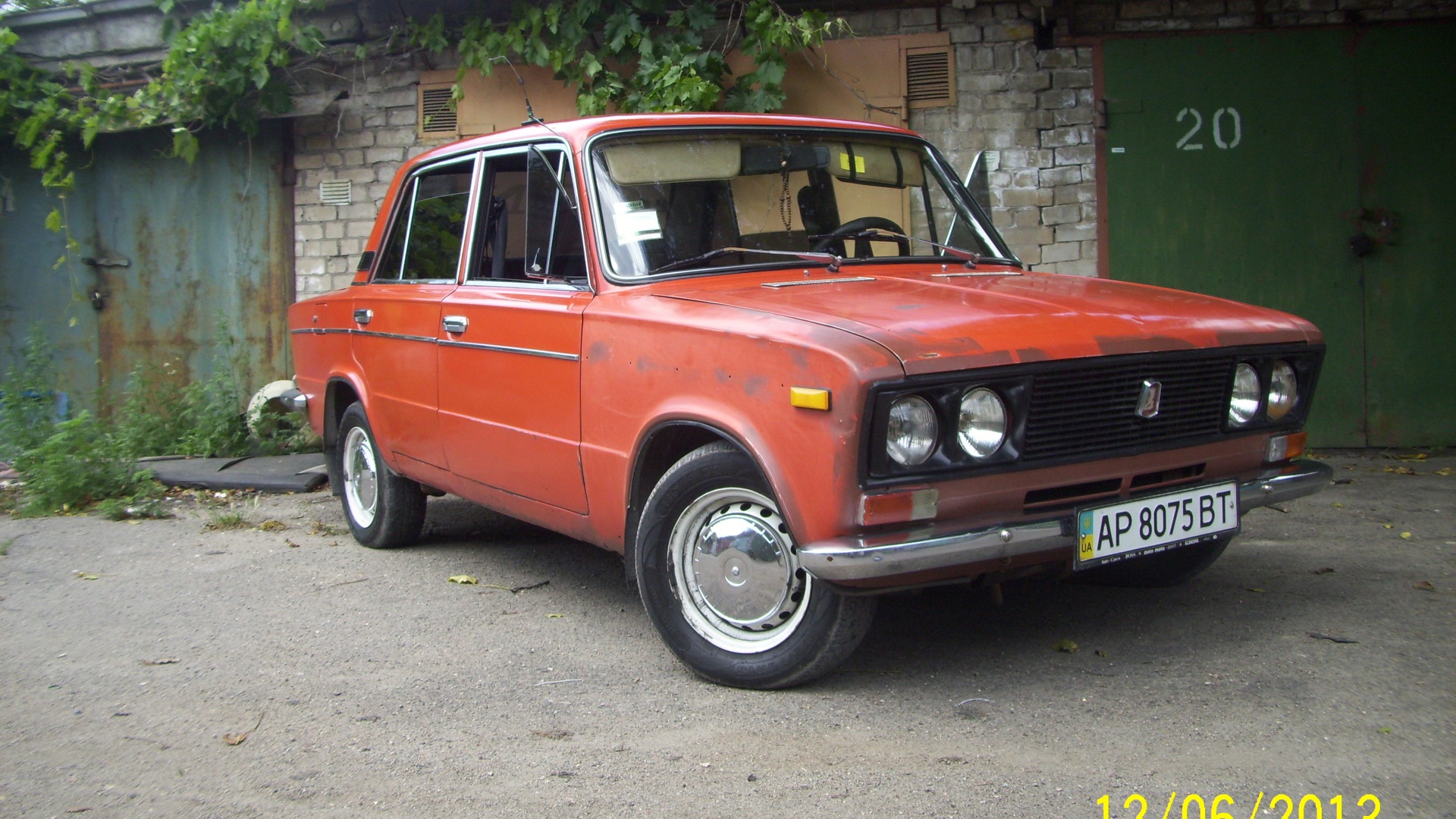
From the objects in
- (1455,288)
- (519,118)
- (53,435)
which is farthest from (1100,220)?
(53,435)

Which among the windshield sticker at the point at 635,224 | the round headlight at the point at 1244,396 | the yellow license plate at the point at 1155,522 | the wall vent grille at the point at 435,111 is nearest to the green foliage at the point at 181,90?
the wall vent grille at the point at 435,111

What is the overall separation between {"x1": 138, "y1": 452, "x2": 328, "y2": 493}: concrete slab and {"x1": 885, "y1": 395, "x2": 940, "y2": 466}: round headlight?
203 inches

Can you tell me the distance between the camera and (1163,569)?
13.5 ft

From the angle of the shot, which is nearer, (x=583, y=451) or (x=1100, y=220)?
(x=583, y=451)

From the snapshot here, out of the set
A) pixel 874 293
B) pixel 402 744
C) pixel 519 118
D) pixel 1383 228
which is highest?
pixel 519 118

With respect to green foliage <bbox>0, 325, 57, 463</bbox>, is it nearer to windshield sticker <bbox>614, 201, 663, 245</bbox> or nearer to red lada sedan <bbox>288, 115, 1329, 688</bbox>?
red lada sedan <bbox>288, 115, 1329, 688</bbox>

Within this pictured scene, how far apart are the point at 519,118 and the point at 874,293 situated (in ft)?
19.3

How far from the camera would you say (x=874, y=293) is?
132 inches

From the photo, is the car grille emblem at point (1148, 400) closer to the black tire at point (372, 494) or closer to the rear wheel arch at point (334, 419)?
the black tire at point (372, 494)

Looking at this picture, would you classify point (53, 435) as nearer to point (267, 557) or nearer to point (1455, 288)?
point (267, 557)

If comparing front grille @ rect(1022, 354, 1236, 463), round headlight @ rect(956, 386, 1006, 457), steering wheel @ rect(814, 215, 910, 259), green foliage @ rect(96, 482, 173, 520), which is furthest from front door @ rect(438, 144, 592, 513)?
green foliage @ rect(96, 482, 173, 520)

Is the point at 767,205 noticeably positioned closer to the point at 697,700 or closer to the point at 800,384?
the point at 800,384

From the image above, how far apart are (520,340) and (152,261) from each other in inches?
271
